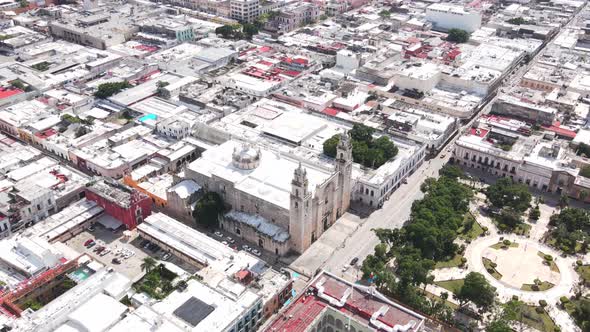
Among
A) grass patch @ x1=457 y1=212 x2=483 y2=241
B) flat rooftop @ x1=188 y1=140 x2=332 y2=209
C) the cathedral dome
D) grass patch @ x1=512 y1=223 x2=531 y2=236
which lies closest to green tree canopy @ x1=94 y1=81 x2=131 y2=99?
flat rooftop @ x1=188 y1=140 x2=332 y2=209

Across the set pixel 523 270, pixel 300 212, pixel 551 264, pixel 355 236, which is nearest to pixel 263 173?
pixel 300 212

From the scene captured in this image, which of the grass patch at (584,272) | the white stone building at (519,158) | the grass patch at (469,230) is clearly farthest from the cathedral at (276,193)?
the grass patch at (584,272)

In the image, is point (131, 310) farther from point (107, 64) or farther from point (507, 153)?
point (107, 64)

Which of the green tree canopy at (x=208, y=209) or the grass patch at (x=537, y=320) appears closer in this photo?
the grass patch at (x=537, y=320)

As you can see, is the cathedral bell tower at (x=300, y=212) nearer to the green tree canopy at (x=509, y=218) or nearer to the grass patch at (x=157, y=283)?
the grass patch at (x=157, y=283)

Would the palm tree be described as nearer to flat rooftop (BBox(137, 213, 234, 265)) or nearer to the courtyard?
flat rooftop (BBox(137, 213, 234, 265))

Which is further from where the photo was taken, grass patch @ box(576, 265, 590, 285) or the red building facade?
the red building facade
